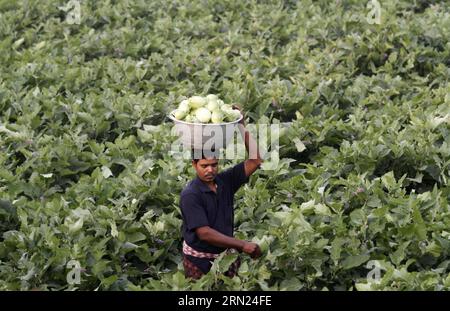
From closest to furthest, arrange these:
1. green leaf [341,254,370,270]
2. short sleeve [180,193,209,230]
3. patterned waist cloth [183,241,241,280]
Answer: short sleeve [180,193,209,230] < patterned waist cloth [183,241,241,280] < green leaf [341,254,370,270]

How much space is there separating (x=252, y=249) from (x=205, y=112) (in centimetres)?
83

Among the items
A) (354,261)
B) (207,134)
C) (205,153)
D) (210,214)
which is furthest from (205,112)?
(354,261)

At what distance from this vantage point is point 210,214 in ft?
16.6

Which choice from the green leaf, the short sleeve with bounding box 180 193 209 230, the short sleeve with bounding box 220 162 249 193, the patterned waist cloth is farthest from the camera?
the green leaf

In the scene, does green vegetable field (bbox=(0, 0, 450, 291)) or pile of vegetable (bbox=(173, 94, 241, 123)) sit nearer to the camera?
pile of vegetable (bbox=(173, 94, 241, 123))

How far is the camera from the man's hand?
16.3 ft

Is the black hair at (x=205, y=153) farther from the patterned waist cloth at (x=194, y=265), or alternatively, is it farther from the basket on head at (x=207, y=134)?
the patterned waist cloth at (x=194, y=265)

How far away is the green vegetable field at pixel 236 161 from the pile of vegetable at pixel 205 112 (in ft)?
2.65

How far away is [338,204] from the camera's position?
5902 mm

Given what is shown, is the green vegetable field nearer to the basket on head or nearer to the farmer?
the farmer

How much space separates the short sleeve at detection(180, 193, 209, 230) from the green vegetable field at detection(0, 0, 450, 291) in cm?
26

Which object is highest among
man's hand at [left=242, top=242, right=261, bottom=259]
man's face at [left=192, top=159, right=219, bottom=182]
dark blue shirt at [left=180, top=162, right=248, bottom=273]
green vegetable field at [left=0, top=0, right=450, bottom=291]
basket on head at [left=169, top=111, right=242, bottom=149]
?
basket on head at [left=169, top=111, right=242, bottom=149]

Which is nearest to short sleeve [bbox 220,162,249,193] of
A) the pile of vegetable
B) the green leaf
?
the pile of vegetable

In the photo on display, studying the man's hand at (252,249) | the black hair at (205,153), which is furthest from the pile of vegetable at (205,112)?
the man's hand at (252,249)
